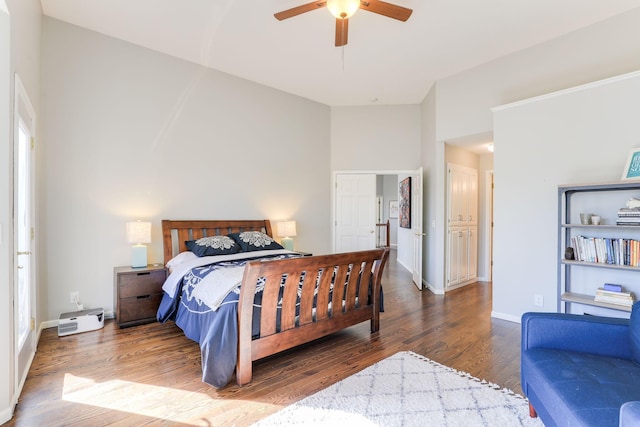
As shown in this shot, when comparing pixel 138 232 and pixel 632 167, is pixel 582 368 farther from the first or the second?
pixel 138 232

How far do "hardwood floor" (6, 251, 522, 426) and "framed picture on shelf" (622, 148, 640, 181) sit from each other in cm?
181

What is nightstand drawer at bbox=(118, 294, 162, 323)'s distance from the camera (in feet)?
11.2

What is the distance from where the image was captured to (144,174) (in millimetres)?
3953

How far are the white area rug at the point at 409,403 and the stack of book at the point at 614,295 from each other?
1503mm

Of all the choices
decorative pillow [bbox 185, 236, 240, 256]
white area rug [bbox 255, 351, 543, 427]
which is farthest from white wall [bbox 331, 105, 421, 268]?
white area rug [bbox 255, 351, 543, 427]

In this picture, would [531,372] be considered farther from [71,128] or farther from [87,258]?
[71,128]

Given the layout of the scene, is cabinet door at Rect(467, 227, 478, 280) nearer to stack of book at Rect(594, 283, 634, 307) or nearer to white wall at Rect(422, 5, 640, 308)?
white wall at Rect(422, 5, 640, 308)

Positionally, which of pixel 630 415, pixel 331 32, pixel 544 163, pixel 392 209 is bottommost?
pixel 630 415

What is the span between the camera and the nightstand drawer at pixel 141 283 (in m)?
3.42

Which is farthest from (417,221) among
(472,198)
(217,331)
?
(217,331)

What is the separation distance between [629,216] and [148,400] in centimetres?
405

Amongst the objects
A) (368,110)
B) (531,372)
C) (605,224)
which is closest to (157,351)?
(531,372)

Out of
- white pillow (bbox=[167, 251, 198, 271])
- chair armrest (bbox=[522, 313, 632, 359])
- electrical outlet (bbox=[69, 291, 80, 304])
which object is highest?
white pillow (bbox=[167, 251, 198, 271])

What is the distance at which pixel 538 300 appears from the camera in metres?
3.54
